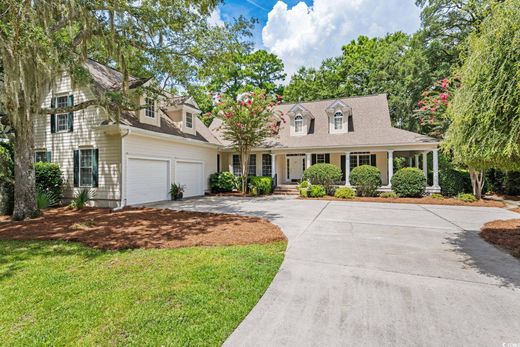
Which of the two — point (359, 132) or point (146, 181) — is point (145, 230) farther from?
point (359, 132)

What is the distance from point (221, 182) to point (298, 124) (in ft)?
22.2

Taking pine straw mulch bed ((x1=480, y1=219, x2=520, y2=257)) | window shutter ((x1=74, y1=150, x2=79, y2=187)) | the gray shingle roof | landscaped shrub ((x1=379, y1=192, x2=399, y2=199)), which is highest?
the gray shingle roof

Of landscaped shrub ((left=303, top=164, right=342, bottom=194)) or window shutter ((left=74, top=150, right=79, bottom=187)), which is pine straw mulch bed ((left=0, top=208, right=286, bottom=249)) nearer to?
window shutter ((left=74, top=150, right=79, bottom=187))

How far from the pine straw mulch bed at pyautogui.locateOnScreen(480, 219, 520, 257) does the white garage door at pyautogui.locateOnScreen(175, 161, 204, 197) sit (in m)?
12.7

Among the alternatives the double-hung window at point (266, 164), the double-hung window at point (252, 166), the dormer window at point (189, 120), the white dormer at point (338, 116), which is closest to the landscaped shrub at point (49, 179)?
the dormer window at point (189, 120)

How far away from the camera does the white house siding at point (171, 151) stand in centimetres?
1116

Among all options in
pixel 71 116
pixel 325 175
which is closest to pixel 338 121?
pixel 325 175

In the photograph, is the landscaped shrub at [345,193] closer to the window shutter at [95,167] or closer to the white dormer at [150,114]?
the white dormer at [150,114]

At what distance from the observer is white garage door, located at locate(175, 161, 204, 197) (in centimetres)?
1407

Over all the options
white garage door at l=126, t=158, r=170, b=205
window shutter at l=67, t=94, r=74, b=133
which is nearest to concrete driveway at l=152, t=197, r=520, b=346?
white garage door at l=126, t=158, r=170, b=205

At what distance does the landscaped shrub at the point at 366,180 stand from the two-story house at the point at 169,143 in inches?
53.0

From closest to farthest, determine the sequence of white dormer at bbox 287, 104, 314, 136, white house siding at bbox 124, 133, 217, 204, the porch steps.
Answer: white house siding at bbox 124, 133, 217, 204 → the porch steps → white dormer at bbox 287, 104, 314, 136

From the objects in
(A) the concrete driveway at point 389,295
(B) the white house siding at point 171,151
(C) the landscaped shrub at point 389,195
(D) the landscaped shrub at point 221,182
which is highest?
(B) the white house siding at point 171,151

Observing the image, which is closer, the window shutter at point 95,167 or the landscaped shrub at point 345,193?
the window shutter at point 95,167
